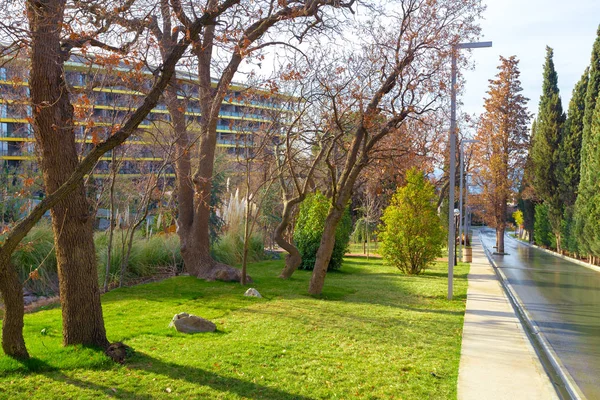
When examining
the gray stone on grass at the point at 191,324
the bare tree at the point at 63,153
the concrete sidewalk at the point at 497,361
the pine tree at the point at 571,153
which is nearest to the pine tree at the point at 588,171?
the pine tree at the point at 571,153

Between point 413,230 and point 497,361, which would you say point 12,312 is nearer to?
point 497,361

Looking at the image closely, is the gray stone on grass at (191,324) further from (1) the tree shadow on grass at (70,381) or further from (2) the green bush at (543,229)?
(2) the green bush at (543,229)

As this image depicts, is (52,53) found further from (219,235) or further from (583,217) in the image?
(583,217)

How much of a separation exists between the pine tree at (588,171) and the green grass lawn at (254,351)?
2063cm

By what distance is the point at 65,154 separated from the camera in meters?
6.62

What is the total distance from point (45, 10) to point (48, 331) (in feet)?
14.6

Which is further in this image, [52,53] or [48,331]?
[48,331]

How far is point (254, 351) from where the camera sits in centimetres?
739

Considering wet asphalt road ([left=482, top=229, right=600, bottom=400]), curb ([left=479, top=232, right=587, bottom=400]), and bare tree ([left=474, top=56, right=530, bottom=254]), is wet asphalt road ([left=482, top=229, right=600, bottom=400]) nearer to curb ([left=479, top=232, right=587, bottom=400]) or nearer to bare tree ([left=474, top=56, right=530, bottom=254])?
curb ([left=479, top=232, right=587, bottom=400])

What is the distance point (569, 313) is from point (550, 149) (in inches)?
1218

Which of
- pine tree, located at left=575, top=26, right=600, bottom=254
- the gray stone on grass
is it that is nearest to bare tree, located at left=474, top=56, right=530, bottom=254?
pine tree, located at left=575, top=26, right=600, bottom=254

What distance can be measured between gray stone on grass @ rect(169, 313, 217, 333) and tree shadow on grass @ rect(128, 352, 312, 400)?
1525 millimetres

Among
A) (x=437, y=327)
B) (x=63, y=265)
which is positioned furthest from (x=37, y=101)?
(x=437, y=327)

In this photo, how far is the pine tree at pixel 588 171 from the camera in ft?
98.1
